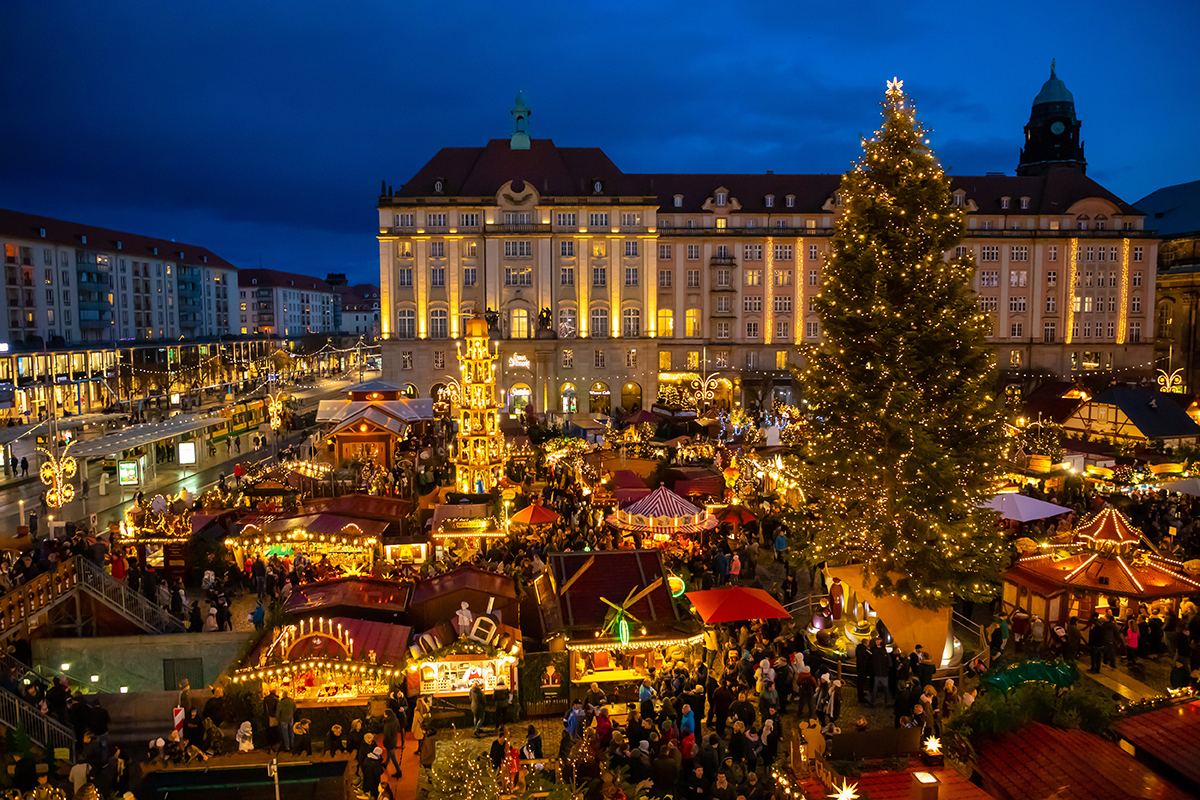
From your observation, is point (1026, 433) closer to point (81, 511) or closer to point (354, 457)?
point (354, 457)

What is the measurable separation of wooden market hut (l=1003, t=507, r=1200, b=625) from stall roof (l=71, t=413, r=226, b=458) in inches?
1110

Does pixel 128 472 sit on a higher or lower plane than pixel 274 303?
lower

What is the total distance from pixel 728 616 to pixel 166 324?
85.5 m

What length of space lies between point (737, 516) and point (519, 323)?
1273 inches

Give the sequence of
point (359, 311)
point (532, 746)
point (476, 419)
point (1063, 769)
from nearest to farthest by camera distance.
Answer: point (1063, 769)
point (532, 746)
point (476, 419)
point (359, 311)

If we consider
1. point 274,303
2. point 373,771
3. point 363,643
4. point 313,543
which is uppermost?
point 274,303

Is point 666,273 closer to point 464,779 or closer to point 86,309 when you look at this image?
point 464,779

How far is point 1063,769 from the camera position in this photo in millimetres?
7227

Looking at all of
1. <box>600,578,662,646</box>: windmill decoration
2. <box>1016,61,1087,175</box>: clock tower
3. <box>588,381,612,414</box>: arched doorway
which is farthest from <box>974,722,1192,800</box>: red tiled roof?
<box>1016,61,1087,175</box>: clock tower

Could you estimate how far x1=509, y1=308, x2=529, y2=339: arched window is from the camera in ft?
164

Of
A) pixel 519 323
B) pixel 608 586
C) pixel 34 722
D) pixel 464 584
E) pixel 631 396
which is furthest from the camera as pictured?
pixel 631 396

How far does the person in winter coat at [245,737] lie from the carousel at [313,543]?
7.07 metres

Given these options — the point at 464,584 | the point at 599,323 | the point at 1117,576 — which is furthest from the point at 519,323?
the point at 1117,576

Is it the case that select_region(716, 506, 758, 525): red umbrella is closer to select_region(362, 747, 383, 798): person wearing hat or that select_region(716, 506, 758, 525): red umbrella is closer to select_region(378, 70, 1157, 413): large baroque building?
select_region(362, 747, 383, 798): person wearing hat
